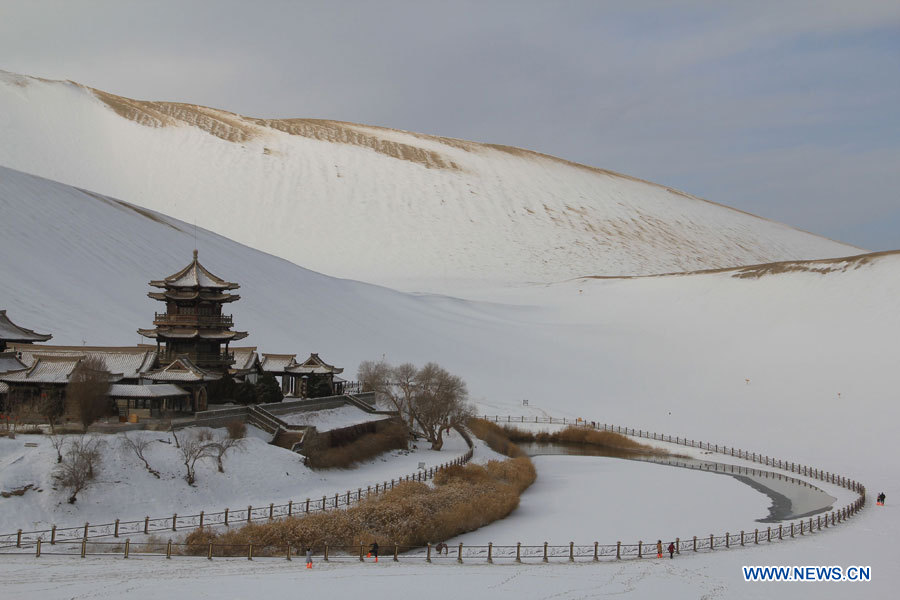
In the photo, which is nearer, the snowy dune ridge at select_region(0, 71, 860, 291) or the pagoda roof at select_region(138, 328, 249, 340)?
the pagoda roof at select_region(138, 328, 249, 340)

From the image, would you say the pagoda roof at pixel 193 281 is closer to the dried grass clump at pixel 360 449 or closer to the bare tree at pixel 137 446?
the dried grass clump at pixel 360 449

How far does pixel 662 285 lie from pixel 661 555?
63651mm

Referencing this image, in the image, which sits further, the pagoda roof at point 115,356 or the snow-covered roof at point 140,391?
the pagoda roof at point 115,356

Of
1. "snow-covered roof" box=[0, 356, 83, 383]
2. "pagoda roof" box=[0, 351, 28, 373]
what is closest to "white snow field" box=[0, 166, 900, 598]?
"snow-covered roof" box=[0, 356, 83, 383]

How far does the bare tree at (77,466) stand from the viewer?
933 inches

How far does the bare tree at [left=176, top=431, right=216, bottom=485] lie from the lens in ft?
86.7

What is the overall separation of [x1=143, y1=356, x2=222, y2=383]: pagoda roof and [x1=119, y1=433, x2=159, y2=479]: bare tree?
448cm

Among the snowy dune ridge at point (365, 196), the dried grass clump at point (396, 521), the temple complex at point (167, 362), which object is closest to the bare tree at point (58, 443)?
the temple complex at point (167, 362)

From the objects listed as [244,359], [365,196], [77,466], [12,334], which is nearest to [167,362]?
[12,334]

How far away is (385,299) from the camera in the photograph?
75.0 m

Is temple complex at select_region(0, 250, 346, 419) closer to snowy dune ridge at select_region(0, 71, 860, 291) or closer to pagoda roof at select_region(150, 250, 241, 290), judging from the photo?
pagoda roof at select_region(150, 250, 241, 290)

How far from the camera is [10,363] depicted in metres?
31.8

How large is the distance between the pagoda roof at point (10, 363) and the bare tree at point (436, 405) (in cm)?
1658

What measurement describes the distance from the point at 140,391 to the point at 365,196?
3527 inches
